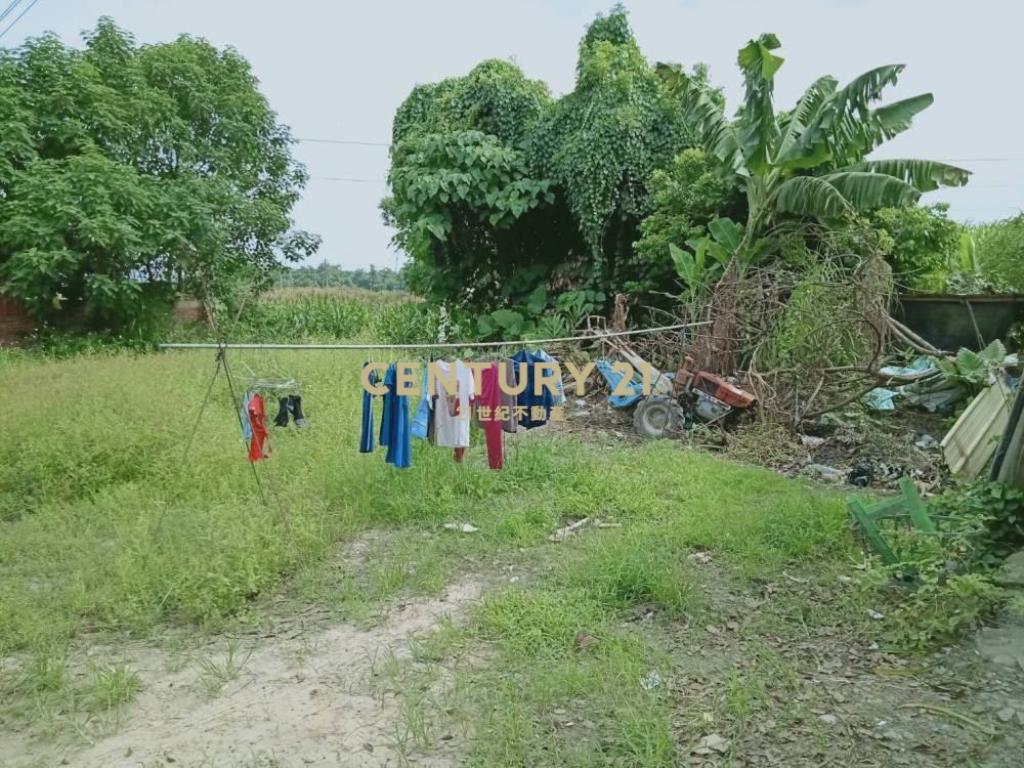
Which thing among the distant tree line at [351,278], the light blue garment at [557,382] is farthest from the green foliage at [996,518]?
the distant tree line at [351,278]

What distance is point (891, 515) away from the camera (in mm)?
3846

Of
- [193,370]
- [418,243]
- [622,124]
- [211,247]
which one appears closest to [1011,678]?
[193,370]

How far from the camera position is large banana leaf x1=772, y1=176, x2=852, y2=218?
7.10m

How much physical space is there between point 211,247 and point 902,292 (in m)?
10.3

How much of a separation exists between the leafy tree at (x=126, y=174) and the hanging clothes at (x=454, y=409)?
564cm

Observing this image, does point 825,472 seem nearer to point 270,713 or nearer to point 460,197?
point 270,713

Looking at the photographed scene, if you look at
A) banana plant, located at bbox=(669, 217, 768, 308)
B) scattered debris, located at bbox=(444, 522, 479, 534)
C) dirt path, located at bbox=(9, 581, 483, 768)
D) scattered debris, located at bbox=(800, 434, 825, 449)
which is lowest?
dirt path, located at bbox=(9, 581, 483, 768)

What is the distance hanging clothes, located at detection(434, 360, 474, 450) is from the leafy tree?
564cm

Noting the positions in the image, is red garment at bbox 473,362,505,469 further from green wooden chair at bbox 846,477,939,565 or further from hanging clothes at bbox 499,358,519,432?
green wooden chair at bbox 846,477,939,565

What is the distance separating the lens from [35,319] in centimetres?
1140

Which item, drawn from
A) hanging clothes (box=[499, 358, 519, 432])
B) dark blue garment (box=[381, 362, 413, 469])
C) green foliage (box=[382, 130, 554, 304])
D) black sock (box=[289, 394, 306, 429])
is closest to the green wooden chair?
hanging clothes (box=[499, 358, 519, 432])

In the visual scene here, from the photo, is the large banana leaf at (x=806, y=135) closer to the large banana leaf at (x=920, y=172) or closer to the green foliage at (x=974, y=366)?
the large banana leaf at (x=920, y=172)

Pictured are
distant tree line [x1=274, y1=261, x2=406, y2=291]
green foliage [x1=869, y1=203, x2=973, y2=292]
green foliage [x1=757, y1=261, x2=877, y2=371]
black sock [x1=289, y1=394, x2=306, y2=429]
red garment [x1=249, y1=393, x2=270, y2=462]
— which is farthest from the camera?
distant tree line [x1=274, y1=261, x2=406, y2=291]

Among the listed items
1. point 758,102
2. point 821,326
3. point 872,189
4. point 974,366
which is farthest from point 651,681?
point 758,102
